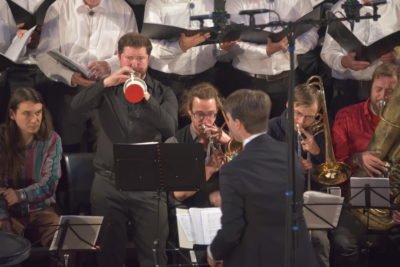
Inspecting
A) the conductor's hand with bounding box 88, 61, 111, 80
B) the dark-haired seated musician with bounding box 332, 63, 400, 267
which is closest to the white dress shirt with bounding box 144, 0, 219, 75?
the conductor's hand with bounding box 88, 61, 111, 80

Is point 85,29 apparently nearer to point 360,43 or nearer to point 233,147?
point 233,147

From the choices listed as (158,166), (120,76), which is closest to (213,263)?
(158,166)

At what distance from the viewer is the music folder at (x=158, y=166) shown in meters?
5.07

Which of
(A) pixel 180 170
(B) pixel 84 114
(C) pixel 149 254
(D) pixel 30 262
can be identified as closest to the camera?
(A) pixel 180 170

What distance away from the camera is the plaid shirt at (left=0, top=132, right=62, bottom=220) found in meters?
5.81

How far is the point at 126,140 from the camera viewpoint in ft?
18.9

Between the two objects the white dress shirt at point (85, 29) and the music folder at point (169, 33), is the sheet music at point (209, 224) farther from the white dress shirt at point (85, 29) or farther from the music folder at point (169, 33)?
the white dress shirt at point (85, 29)

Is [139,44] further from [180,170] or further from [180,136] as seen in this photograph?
[180,170]

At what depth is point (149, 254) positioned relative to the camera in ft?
18.5

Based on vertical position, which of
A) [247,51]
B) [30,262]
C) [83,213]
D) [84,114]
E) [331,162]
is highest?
[247,51]

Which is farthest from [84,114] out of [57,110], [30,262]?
[30,262]

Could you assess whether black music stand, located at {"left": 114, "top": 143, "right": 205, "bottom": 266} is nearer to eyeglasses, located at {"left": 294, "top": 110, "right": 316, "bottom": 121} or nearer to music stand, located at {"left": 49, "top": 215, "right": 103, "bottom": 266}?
music stand, located at {"left": 49, "top": 215, "right": 103, "bottom": 266}

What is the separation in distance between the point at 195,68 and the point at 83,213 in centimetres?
165

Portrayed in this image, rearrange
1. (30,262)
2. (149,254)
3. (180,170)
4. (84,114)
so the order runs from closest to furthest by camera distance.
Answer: (180,170)
(149,254)
(30,262)
(84,114)
